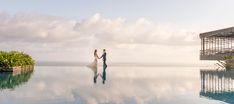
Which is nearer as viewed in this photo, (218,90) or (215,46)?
(218,90)

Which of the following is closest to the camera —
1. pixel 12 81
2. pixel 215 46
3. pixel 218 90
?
pixel 218 90

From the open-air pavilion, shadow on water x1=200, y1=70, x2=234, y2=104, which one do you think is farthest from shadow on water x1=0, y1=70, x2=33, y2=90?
the open-air pavilion

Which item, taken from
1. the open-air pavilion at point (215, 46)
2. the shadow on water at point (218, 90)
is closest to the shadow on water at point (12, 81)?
the shadow on water at point (218, 90)

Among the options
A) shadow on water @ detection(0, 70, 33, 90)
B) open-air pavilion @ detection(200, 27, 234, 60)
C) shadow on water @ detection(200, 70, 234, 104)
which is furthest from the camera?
open-air pavilion @ detection(200, 27, 234, 60)

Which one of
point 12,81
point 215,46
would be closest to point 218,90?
point 12,81

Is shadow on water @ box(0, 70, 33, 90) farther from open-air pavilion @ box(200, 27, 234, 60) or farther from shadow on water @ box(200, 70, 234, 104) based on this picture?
open-air pavilion @ box(200, 27, 234, 60)

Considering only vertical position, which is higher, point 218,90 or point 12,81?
point 12,81

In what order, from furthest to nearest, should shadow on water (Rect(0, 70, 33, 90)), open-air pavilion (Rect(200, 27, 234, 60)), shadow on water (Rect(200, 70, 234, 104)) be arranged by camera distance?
open-air pavilion (Rect(200, 27, 234, 60)) < shadow on water (Rect(0, 70, 33, 90)) < shadow on water (Rect(200, 70, 234, 104))

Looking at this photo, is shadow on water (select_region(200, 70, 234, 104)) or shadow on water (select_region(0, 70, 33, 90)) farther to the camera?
shadow on water (select_region(0, 70, 33, 90))

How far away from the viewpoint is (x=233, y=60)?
3662 cm

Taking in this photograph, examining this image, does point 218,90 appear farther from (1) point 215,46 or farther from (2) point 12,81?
(1) point 215,46

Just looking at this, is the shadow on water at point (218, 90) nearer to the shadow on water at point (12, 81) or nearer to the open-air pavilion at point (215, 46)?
the shadow on water at point (12, 81)

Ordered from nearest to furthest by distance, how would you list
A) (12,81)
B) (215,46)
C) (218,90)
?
(218,90) < (12,81) < (215,46)

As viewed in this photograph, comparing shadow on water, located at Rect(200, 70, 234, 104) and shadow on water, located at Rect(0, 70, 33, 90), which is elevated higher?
shadow on water, located at Rect(0, 70, 33, 90)
